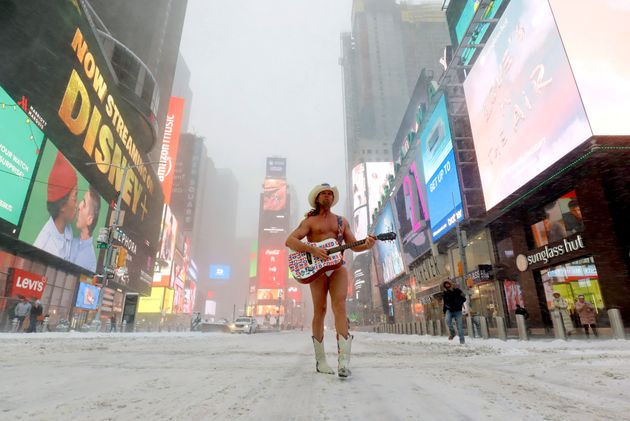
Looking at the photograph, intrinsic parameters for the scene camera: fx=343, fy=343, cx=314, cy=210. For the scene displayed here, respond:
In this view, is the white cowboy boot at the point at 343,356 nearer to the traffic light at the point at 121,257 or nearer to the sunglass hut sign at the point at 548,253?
the sunglass hut sign at the point at 548,253

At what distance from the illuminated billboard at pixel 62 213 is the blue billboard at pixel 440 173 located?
23.2 m

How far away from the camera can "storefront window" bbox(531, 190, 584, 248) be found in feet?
47.6

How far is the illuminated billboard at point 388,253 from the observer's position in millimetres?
39375

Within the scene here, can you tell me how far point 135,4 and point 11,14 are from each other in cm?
2620

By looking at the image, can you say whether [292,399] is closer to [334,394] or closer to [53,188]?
[334,394]

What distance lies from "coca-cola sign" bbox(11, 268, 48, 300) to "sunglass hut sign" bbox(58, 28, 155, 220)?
6971mm

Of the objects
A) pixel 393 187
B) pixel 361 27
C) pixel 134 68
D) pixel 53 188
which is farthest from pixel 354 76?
pixel 53 188

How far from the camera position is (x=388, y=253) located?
140 feet

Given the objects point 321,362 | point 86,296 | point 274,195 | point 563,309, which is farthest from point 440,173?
point 274,195

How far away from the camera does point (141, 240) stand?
1502 inches

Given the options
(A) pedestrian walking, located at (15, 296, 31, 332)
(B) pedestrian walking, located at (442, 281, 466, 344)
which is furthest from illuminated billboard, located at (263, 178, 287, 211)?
(B) pedestrian walking, located at (442, 281, 466, 344)

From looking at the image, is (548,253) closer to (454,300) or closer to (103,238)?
(454,300)

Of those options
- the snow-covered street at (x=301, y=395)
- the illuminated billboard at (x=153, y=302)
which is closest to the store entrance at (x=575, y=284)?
the snow-covered street at (x=301, y=395)

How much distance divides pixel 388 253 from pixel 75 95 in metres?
34.6
